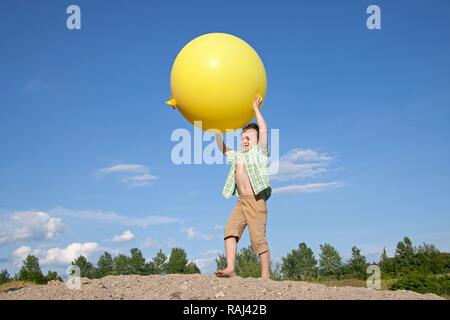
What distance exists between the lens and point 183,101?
6.29 metres

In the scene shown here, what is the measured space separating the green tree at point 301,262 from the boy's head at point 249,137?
8938 mm

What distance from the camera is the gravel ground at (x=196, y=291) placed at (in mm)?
4734

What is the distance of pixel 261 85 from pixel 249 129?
26.1 inches

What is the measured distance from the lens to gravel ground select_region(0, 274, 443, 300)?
473 centimetres

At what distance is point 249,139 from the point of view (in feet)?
21.8

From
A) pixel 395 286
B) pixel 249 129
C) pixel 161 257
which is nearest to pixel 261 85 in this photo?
pixel 249 129

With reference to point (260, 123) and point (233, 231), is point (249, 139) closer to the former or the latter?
point (260, 123)

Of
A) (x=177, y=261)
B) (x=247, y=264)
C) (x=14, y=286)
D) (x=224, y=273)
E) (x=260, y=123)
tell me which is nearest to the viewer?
(x=224, y=273)

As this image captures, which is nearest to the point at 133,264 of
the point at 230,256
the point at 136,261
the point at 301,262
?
the point at 136,261

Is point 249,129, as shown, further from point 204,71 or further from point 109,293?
point 109,293

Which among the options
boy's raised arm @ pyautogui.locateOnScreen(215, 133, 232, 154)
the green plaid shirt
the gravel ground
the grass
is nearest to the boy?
the green plaid shirt

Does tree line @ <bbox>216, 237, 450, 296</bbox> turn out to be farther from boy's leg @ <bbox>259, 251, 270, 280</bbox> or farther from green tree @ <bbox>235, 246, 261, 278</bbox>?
boy's leg @ <bbox>259, 251, 270, 280</bbox>

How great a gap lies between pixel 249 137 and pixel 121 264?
1022 cm

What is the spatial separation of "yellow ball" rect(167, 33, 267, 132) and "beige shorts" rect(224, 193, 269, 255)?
1078mm
